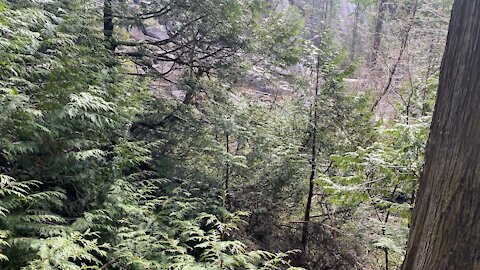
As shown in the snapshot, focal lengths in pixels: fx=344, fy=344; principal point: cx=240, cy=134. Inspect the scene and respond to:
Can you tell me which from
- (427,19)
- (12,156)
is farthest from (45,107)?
(427,19)

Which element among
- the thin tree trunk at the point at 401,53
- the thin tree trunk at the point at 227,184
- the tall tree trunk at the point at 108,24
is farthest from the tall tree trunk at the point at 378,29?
the tall tree trunk at the point at 108,24

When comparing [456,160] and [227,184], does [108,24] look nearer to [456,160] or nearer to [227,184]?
[227,184]

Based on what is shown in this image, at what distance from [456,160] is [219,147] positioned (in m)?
3.73

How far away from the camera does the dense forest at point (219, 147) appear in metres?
1.43

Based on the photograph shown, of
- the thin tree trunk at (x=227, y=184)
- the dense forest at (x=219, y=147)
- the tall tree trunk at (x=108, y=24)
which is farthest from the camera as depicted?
the thin tree trunk at (x=227, y=184)

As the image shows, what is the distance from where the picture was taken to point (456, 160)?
4.27ft

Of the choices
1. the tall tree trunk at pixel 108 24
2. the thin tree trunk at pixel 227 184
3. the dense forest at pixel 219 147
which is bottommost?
the thin tree trunk at pixel 227 184

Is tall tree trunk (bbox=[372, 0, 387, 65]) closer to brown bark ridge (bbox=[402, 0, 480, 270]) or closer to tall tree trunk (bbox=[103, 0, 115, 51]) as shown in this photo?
tall tree trunk (bbox=[103, 0, 115, 51])

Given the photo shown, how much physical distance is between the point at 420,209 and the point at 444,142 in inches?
12.3

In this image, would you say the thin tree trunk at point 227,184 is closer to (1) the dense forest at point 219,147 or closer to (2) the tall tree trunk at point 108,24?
(1) the dense forest at point 219,147

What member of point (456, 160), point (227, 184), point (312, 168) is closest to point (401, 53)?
point (312, 168)

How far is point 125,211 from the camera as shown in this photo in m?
3.24

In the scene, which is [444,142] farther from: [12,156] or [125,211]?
[12,156]

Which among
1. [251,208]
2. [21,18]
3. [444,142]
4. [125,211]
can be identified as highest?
[21,18]
